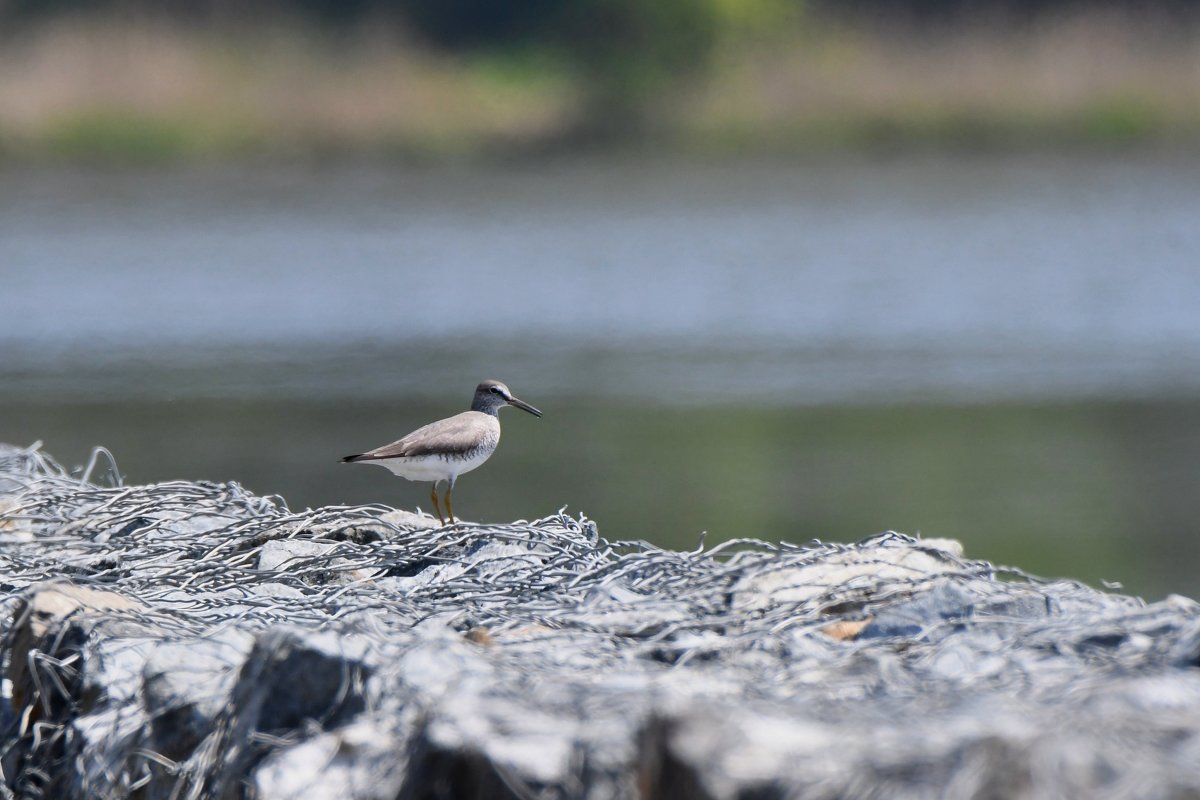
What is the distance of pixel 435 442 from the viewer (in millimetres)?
5520

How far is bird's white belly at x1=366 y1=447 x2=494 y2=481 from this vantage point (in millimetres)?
5539

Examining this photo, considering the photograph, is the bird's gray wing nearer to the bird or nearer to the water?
the bird

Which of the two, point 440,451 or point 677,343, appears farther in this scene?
point 677,343

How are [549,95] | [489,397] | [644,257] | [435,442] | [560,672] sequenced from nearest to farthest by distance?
[560,672] → [435,442] → [489,397] → [644,257] → [549,95]

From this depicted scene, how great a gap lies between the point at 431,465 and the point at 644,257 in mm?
A: 16458

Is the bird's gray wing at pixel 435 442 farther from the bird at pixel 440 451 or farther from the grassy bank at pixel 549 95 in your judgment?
the grassy bank at pixel 549 95

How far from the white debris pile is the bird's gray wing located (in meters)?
0.58

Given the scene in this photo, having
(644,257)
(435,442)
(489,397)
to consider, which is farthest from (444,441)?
(644,257)

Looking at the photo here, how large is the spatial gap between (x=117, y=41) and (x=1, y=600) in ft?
101

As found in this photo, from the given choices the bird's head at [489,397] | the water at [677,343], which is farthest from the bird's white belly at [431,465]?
Answer: the water at [677,343]

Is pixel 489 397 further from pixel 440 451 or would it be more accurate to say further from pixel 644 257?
pixel 644 257

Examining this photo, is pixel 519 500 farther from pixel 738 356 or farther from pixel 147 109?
pixel 147 109

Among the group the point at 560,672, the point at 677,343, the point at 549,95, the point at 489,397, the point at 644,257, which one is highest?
the point at 549,95

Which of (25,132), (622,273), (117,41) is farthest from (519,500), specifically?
(117,41)
